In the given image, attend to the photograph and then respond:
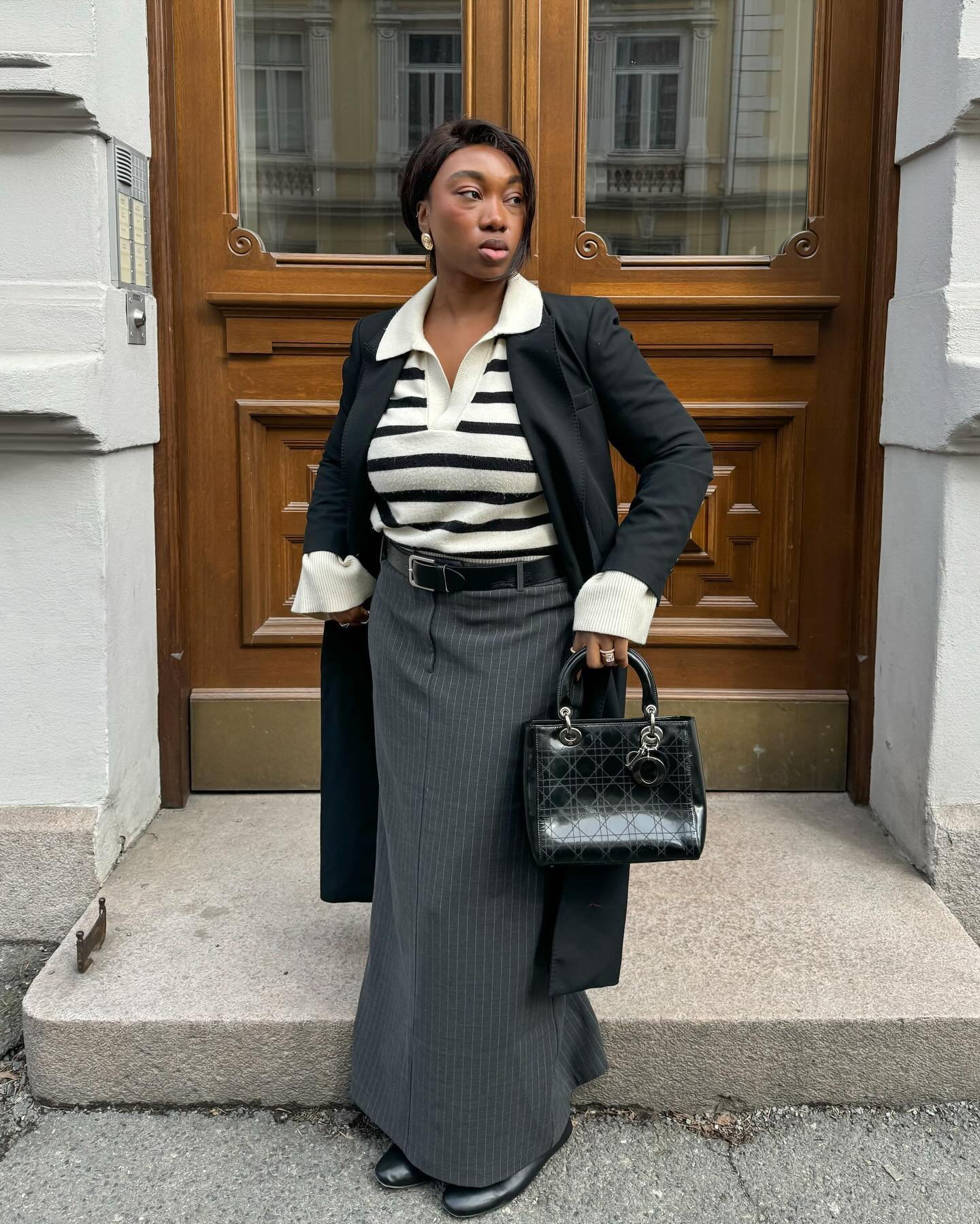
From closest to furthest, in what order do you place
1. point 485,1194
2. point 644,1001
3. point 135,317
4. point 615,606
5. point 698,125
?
point 615,606, point 485,1194, point 644,1001, point 135,317, point 698,125

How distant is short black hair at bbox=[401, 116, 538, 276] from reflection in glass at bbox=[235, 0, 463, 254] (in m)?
1.43

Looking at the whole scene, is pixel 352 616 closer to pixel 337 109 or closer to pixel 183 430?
pixel 183 430

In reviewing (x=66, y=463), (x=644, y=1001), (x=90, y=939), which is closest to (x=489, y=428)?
(x=644, y=1001)

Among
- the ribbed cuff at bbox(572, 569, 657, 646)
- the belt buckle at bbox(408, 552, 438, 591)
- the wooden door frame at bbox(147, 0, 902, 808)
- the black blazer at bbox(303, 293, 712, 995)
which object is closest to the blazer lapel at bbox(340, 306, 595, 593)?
the black blazer at bbox(303, 293, 712, 995)

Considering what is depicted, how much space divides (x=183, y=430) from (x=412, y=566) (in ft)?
5.35

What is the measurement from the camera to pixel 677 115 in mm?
3717

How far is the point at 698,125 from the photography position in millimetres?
3723

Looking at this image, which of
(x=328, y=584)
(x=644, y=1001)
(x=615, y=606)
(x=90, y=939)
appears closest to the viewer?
(x=615, y=606)

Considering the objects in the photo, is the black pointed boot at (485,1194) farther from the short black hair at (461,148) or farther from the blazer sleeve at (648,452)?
the short black hair at (461,148)

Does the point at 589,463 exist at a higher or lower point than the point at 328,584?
higher

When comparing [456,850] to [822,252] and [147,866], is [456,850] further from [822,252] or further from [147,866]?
[822,252]

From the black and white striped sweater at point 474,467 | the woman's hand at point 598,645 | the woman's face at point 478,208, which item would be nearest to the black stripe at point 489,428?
the black and white striped sweater at point 474,467

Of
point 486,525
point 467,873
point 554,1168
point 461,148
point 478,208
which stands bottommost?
point 554,1168

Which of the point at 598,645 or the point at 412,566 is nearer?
the point at 598,645
